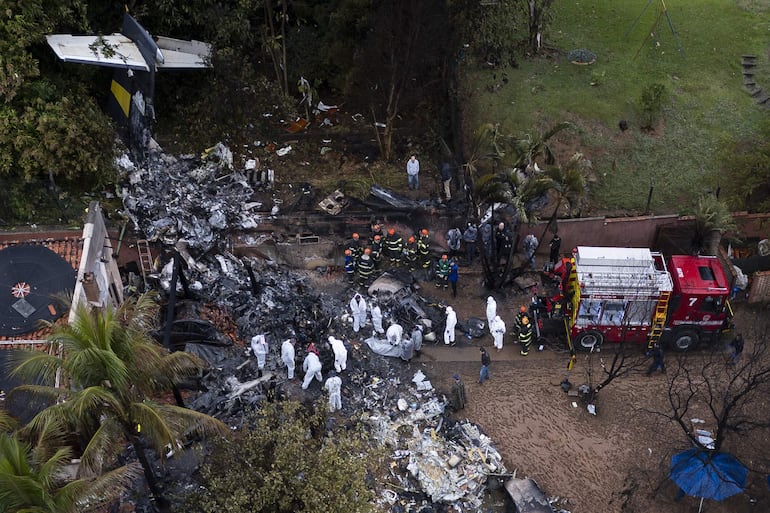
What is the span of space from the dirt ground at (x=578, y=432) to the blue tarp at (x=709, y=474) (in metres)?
1.42

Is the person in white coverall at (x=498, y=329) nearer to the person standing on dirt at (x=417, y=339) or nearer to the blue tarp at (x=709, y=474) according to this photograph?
the person standing on dirt at (x=417, y=339)

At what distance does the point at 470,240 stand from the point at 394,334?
16.2ft

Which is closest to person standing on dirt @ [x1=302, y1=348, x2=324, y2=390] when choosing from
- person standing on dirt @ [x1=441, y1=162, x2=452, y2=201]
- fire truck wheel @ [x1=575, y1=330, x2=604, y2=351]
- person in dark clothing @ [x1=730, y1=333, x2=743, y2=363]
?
fire truck wheel @ [x1=575, y1=330, x2=604, y2=351]

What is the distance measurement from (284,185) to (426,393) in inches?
390

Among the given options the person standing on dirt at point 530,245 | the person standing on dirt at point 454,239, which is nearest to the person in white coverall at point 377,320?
the person standing on dirt at point 454,239

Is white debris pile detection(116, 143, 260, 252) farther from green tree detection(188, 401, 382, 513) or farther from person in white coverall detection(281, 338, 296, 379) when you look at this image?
green tree detection(188, 401, 382, 513)

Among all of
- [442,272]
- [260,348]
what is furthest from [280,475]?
[442,272]

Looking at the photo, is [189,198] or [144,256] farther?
[189,198]

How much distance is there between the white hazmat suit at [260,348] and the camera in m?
18.6

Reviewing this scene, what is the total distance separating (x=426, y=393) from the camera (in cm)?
1888

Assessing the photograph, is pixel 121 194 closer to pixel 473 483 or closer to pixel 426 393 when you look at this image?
pixel 426 393

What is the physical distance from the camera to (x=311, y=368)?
1831 centimetres

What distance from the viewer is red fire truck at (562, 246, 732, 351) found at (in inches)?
754

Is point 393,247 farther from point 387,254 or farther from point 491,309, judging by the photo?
point 491,309
